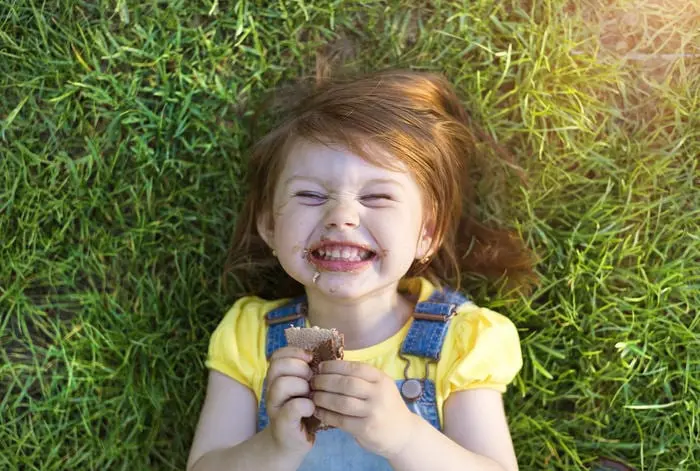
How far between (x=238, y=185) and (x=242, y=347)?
A: 447 millimetres

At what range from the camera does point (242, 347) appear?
2.10 meters

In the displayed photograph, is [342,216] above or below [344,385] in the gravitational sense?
above

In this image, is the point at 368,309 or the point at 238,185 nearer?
the point at 368,309

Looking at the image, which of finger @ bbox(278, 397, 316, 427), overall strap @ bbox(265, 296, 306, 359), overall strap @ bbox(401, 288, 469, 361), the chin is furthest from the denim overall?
finger @ bbox(278, 397, 316, 427)

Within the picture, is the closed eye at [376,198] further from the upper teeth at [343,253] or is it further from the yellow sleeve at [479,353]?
the yellow sleeve at [479,353]

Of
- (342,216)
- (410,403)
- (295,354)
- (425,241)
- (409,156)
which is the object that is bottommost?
(410,403)

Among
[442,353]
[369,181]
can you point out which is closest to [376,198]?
[369,181]

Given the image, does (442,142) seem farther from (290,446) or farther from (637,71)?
(290,446)

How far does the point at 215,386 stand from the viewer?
2.08 metres

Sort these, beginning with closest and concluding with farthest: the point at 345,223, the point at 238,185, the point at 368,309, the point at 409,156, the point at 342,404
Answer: the point at 342,404 → the point at 345,223 → the point at 409,156 → the point at 368,309 → the point at 238,185

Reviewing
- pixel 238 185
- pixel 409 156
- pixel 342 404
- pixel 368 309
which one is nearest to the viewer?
pixel 342 404

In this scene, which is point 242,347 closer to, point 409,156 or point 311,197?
point 311,197

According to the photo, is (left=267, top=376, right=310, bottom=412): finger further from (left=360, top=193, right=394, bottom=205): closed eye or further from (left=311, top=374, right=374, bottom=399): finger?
(left=360, top=193, right=394, bottom=205): closed eye

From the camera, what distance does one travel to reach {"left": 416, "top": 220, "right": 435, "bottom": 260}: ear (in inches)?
79.1
